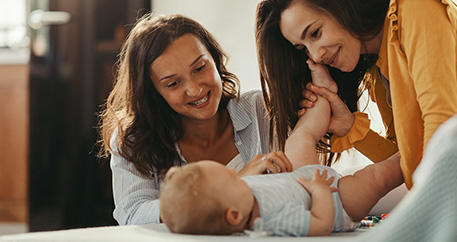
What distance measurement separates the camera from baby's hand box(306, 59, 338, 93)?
5.27 feet

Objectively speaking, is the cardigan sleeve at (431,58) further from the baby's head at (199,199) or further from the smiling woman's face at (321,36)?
the baby's head at (199,199)

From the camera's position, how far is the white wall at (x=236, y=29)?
2824 millimetres

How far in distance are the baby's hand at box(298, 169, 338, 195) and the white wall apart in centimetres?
155

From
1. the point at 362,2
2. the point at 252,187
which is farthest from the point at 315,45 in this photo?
the point at 252,187

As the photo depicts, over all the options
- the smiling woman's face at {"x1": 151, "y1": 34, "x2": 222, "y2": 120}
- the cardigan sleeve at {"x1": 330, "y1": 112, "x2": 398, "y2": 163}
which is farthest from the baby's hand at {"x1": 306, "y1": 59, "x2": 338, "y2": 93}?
the smiling woman's face at {"x1": 151, "y1": 34, "x2": 222, "y2": 120}

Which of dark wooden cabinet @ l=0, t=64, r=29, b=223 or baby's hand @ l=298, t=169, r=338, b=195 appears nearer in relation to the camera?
baby's hand @ l=298, t=169, r=338, b=195

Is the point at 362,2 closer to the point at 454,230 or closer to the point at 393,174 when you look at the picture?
the point at 393,174

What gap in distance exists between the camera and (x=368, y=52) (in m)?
1.50

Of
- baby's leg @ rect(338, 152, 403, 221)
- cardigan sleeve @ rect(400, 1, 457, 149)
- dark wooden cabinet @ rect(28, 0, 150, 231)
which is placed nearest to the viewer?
cardigan sleeve @ rect(400, 1, 457, 149)

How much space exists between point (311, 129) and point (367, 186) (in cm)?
25

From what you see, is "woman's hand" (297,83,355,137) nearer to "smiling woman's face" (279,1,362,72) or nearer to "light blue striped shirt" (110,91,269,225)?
"smiling woman's face" (279,1,362,72)

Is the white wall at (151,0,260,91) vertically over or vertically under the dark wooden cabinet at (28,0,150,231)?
over

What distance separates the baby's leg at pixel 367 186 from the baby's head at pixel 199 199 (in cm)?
33

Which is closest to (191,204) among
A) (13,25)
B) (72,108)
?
(72,108)
